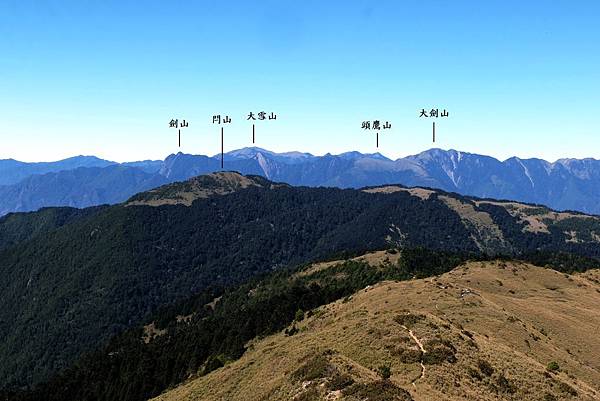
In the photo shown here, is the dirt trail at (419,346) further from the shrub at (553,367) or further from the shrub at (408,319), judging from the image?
the shrub at (553,367)

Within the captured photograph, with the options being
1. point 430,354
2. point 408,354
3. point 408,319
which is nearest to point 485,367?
point 430,354

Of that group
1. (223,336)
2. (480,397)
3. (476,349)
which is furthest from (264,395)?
(223,336)

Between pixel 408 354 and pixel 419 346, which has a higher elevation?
pixel 408 354

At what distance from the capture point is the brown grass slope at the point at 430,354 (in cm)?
5003

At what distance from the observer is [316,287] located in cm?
19512

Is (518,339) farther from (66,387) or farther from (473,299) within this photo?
(66,387)

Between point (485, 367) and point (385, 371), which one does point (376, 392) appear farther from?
point (485, 367)

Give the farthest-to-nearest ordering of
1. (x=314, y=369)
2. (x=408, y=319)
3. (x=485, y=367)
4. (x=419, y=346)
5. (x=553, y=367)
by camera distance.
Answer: (x=408, y=319)
(x=553, y=367)
(x=419, y=346)
(x=485, y=367)
(x=314, y=369)

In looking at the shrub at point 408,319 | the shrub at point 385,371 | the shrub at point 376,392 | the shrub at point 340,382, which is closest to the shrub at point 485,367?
the shrub at point 385,371

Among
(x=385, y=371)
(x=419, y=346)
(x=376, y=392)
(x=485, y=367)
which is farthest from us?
(x=419, y=346)

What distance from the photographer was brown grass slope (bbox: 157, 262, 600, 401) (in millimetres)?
50031

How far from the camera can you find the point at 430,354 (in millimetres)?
58031

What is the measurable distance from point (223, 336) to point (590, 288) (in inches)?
4437

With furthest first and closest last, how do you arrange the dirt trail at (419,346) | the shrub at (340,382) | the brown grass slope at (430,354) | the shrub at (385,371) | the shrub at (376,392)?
the dirt trail at (419,346) < the shrub at (385,371) < the brown grass slope at (430,354) < the shrub at (340,382) < the shrub at (376,392)
